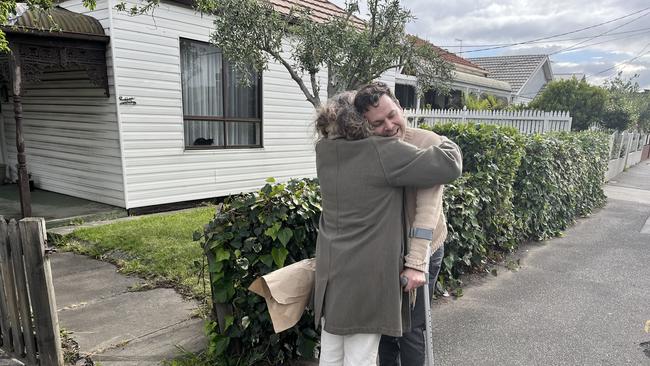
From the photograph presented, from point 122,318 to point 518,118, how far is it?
9.63m

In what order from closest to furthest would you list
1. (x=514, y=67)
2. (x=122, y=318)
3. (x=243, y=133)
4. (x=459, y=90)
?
(x=122, y=318) < (x=243, y=133) < (x=459, y=90) < (x=514, y=67)

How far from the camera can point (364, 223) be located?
6.51ft

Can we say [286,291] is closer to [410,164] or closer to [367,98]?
[410,164]

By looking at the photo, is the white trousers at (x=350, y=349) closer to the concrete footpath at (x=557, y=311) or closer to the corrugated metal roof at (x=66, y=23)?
the concrete footpath at (x=557, y=311)

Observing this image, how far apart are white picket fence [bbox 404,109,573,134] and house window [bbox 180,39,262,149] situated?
11.7 feet

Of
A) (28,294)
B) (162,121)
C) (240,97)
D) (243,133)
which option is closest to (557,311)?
(28,294)

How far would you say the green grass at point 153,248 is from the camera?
4477 mm

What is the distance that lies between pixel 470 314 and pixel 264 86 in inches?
252

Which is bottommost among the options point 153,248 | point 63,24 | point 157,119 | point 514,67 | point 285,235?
point 153,248

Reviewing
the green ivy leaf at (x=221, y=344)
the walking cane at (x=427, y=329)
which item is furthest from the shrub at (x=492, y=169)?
the green ivy leaf at (x=221, y=344)

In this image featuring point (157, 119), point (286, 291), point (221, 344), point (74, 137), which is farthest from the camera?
point (74, 137)

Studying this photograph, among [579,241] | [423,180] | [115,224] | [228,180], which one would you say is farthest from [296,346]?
[228,180]

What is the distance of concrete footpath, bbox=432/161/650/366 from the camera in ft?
11.0

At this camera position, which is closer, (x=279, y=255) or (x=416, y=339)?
(x=416, y=339)
